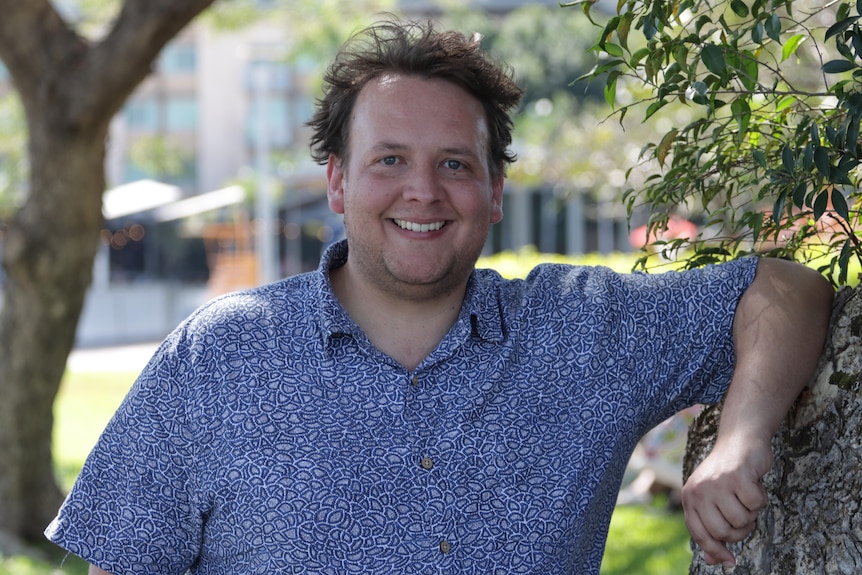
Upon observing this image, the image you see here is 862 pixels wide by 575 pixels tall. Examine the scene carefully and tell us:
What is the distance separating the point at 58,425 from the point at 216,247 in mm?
20772

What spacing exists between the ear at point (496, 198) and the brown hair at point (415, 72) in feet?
0.10

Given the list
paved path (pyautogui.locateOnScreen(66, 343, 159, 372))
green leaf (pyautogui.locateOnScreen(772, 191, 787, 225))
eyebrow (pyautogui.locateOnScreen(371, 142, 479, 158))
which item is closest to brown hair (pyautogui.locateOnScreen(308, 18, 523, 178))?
eyebrow (pyautogui.locateOnScreen(371, 142, 479, 158))

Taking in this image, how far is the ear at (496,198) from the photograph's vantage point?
2.74 meters

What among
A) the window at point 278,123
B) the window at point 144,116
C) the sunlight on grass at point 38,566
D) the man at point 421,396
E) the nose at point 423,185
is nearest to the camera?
the man at point 421,396

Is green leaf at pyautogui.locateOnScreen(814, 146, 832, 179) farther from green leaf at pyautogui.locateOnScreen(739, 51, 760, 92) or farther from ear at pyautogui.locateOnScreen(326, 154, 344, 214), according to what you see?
ear at pyautogui.locateOnScreen(326, 154, 344, 214)

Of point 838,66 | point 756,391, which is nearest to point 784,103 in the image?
point 838,66

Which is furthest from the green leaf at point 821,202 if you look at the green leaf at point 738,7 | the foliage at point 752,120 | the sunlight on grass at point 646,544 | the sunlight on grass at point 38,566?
the sunlight on grass at point 38,566

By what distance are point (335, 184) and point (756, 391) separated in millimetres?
1139

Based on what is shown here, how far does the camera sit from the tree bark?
6.56 metres

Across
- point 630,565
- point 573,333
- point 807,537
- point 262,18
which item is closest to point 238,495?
point 573,333

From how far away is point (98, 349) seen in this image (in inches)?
861

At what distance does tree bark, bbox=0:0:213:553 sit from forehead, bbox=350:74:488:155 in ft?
12.9

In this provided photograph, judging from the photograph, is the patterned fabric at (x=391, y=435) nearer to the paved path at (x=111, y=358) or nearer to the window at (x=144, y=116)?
the paved path at (x=111, y=358)

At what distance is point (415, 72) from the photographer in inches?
103
